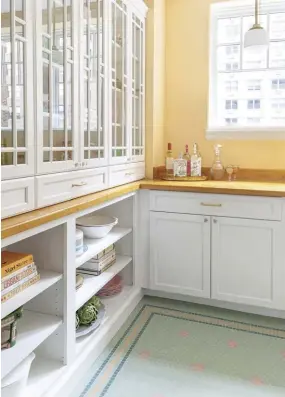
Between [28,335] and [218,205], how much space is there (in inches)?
56.9

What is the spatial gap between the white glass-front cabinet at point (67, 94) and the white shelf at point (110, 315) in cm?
77

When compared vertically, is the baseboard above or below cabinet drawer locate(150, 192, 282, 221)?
below

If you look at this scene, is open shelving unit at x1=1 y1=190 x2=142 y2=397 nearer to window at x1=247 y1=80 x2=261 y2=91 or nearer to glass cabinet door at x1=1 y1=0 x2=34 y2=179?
glass cabinet door at x1=1 y1=0 x2=34 y2=179

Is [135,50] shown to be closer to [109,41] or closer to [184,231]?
[109,41]

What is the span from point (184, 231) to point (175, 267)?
0.27m

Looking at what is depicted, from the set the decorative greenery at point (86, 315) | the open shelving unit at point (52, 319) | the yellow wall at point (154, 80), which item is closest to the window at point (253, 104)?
the yellow wall at point (154, 80)

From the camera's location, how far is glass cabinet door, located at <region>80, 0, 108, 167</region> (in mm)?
1871

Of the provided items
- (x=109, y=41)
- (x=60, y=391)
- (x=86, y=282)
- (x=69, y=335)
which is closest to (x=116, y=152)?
(x=109, y=41)

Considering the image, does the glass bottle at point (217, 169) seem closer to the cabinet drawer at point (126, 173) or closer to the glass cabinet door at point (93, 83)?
the cabinet drawer at point (126, 173)

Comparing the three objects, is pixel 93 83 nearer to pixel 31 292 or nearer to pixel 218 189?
pixel 218 189

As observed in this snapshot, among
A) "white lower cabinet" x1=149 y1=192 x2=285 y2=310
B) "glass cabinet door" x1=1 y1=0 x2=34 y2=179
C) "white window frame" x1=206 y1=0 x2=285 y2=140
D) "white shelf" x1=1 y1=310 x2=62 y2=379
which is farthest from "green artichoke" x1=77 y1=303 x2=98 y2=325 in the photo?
"white window frame" x1=206 y1=0 x2=285 y2=140

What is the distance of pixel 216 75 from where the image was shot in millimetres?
3082

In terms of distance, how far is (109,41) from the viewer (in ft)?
7.07

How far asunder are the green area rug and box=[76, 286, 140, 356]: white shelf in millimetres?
106
